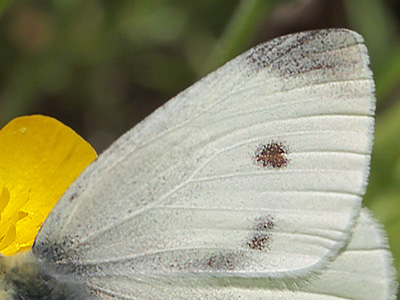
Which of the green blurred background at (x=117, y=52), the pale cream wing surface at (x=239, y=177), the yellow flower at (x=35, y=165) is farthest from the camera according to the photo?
the green blurred background at (x=117, y=52)

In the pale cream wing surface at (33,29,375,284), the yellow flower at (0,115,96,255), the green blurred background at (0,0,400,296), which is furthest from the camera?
the green blurred background at (0,0,400,296)

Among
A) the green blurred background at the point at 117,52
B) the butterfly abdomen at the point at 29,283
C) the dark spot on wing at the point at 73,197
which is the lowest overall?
the butterfly abdomen at the point at 29,283

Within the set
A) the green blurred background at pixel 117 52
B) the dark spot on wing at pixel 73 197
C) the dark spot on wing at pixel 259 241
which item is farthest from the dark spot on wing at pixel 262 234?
the green blurred background at pixel 117 52

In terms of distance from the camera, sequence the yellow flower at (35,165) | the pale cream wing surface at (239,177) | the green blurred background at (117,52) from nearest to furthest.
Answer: the pale cream wing surface at (239,177), the yellow flower at (35,165), the green blurred background at (117,52)

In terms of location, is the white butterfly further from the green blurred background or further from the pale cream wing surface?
the green blurred background

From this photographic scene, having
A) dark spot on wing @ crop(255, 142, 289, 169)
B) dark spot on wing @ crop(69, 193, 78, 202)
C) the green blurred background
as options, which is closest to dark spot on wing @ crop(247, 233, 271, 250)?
dark spot on wing @ crop(255, 142, 289, 169)

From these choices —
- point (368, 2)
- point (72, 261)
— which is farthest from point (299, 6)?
point (72, 261)

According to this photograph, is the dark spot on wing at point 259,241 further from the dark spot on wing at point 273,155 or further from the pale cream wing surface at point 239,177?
the dark spot on wing at point 273,155

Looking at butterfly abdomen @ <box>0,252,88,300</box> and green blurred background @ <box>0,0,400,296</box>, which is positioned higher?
green blurred background @ <box>0,0,400,296</box>
